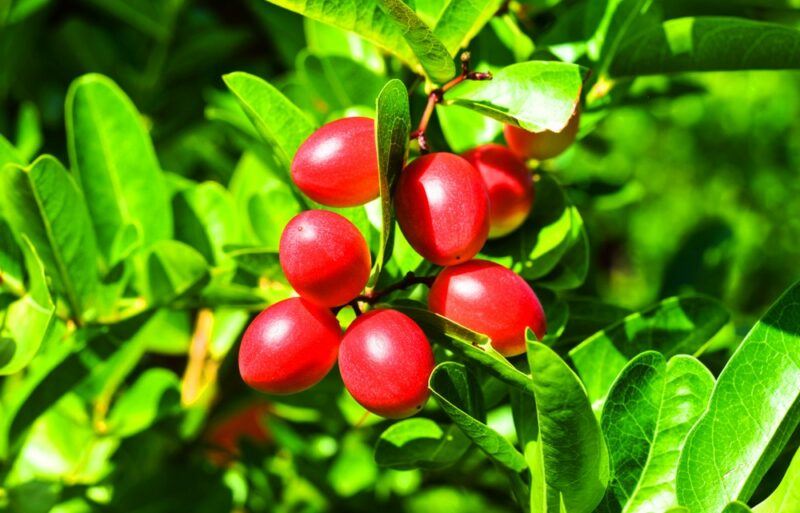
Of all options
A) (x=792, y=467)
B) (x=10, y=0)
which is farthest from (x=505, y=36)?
(x=10, y=0)

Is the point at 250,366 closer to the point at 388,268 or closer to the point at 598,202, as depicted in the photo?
the point at 388,268

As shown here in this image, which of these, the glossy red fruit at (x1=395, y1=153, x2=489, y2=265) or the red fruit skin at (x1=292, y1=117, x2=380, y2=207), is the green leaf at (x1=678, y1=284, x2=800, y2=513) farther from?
the red fruit skin at (x1=292, y1=117, x2=380, y2=207)

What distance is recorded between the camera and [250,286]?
1.06 metres

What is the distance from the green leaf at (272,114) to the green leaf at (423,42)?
14 centimetres

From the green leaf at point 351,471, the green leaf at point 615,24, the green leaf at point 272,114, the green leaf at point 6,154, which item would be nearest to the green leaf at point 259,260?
the green leaf at point 272,114

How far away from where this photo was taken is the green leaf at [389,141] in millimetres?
686

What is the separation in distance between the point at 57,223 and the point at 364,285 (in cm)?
42

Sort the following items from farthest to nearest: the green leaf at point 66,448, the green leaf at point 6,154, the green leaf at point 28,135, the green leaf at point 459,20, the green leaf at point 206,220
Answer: the green leaf at point 28,135
the green leaf at point 66,448
the green leaf at point 206,220
the green leaf at point 6,154
the green leaf at point 459,20

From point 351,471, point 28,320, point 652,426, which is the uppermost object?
point 652,426

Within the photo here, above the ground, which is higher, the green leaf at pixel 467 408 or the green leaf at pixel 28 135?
the green leaf at pixel 467 408

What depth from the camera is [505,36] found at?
1002mm

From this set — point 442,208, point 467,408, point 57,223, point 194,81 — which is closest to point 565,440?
point 467,408

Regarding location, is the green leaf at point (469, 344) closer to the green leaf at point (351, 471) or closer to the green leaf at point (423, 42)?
the green leaf at point (423, 42)

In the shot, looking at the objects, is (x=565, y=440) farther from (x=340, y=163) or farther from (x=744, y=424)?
(x=340, y=163)
